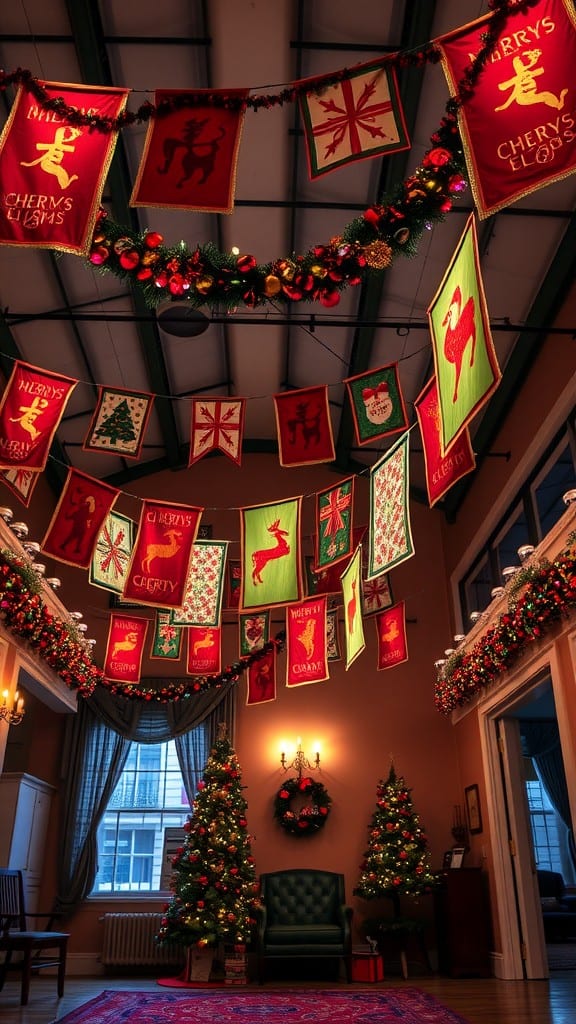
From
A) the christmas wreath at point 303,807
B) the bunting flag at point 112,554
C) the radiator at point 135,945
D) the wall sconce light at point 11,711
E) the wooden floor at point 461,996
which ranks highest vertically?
the bunting flag at point 112,554

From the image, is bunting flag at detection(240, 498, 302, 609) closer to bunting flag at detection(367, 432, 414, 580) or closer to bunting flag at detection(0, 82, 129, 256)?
bunting flag at detection(367, 432, 414, 580)

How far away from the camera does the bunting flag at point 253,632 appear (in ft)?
33.3

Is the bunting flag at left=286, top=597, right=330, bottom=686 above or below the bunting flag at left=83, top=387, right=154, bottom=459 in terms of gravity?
below

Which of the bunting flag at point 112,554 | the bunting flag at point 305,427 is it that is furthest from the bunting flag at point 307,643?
the bunting flag at point 305,427

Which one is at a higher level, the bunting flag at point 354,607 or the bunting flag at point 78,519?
the bunting flag at point 78,519

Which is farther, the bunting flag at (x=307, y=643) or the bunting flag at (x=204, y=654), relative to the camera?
the bunting flag at (x=204, y=654)

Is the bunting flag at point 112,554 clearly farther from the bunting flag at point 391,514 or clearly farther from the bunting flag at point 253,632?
the bunting flag at point 391,514

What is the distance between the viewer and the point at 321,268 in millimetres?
4391

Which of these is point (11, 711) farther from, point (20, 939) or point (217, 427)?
point (217, 427)

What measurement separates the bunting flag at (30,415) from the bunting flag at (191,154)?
2.25m

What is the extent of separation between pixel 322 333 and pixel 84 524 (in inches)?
172

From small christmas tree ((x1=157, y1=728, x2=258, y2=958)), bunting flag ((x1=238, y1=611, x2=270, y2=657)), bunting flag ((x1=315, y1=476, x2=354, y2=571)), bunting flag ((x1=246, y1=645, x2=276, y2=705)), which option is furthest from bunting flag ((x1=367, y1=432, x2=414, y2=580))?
small christmas tree ((x1=157, y1=728, x2=258, y2=958))

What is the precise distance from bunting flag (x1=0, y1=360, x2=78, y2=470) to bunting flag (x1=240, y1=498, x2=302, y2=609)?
204 centimetres

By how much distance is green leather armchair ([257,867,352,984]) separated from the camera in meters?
8.68
